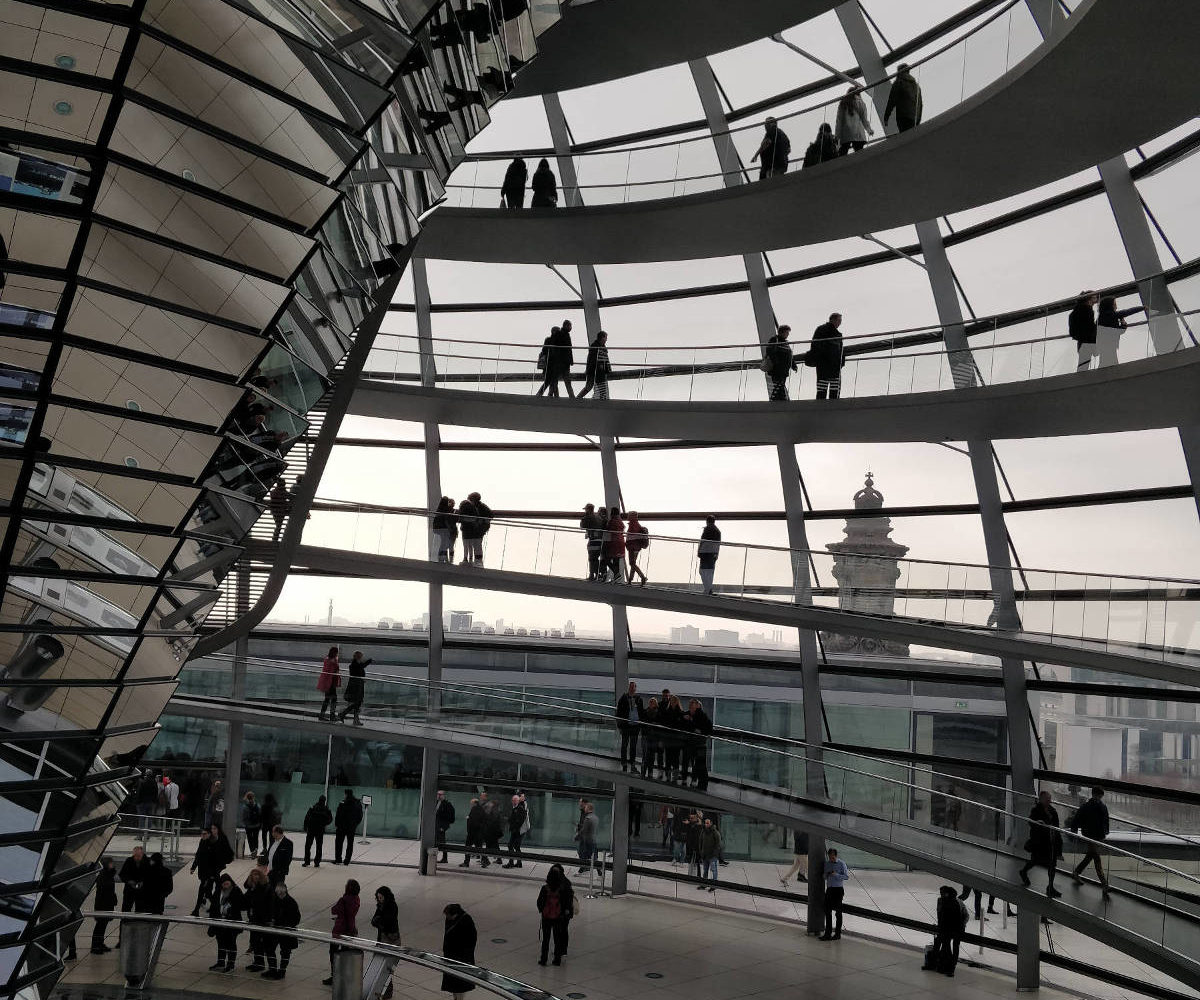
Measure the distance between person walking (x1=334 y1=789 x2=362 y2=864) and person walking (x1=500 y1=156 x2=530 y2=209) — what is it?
1327cm

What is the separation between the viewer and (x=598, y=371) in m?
22.5

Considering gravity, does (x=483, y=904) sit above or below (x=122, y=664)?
below

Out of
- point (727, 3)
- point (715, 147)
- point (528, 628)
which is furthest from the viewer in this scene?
point (528, 628)

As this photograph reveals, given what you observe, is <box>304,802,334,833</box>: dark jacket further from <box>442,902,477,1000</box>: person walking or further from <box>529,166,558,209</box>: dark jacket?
<box>529,166,558,209</box>: dark jacket

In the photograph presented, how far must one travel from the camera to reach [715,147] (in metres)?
21.3

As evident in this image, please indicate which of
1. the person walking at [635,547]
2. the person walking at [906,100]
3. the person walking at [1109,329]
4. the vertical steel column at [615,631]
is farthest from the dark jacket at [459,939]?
the person walking at [906,100]

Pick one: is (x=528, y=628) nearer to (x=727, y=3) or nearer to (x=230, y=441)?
(x=727, y=3)

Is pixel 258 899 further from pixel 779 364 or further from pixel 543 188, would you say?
pixel 543 188

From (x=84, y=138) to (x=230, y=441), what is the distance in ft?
8.38

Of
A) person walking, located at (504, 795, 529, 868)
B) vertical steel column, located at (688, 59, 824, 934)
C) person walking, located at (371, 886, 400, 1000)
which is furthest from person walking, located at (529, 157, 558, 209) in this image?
person walking, located at (504, 795, 529, 868)

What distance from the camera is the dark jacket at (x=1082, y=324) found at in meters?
16.4

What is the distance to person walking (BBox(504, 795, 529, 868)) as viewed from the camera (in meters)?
25.1

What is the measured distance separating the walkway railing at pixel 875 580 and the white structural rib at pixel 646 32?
27.1ft

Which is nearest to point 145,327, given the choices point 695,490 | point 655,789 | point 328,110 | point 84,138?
point 84,138
